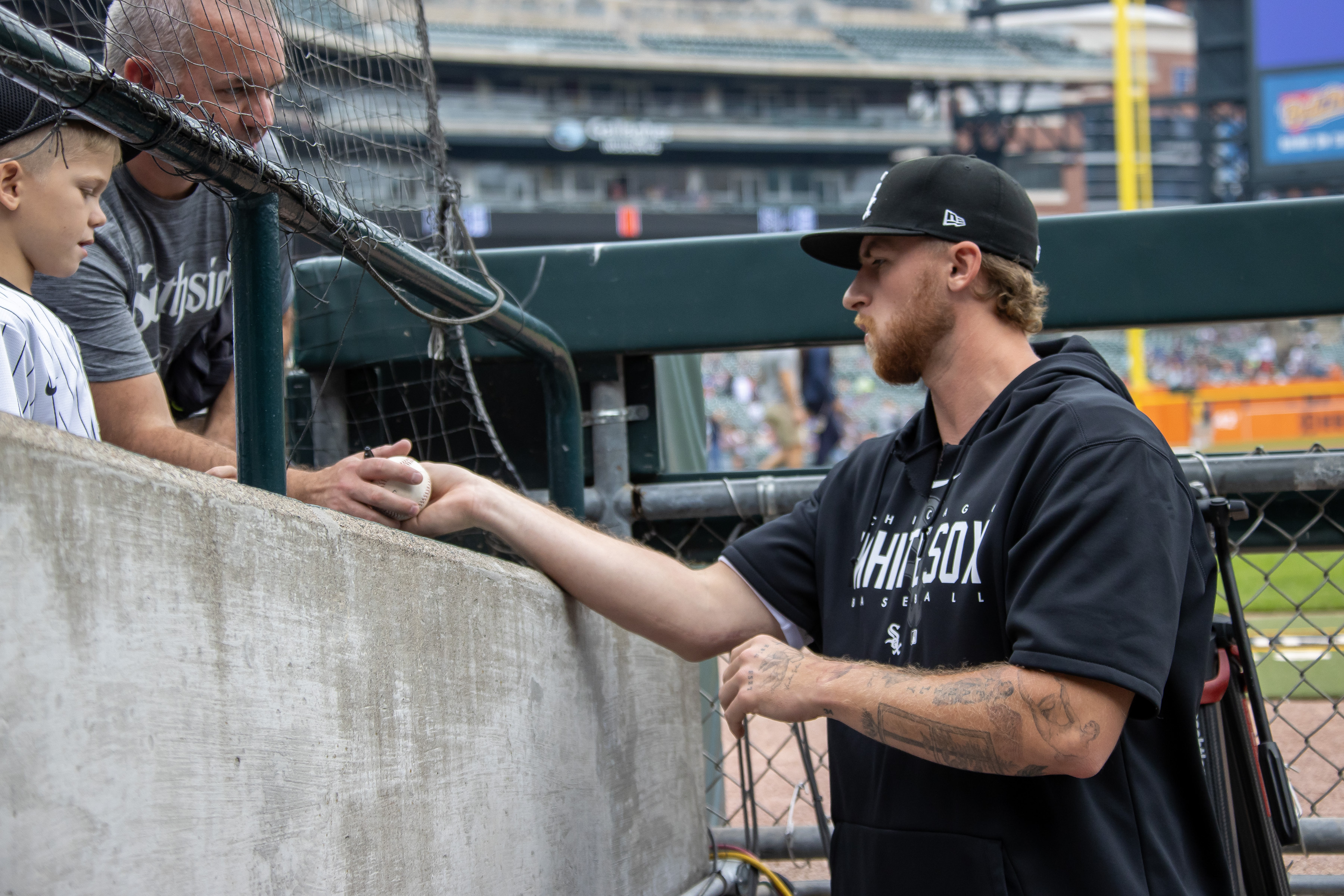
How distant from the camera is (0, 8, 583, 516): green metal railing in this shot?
1.03 meters

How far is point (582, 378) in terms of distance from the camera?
2.61 m

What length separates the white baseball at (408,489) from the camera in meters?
1.77

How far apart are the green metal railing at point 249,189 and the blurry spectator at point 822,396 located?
36.4ft

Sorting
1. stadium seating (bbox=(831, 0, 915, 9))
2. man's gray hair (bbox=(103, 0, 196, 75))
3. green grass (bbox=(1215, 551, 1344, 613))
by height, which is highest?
stadium seating (bbox=(831, 0, 915, 9))

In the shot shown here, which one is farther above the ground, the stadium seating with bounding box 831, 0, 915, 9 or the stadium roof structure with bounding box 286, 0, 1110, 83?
the stadium seating with bounding box 831, 0, 915, 9

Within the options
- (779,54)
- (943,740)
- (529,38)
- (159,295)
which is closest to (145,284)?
(159,295)

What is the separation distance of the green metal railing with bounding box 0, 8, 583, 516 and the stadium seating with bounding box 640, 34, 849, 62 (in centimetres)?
3856

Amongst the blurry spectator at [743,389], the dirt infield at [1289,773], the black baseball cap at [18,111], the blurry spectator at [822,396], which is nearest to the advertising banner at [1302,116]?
the blurry spectator at [743,389]

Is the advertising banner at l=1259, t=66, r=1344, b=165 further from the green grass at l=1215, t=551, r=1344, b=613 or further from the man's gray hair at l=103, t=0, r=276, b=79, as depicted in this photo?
the man's gray hair at l=103, t=0, r=276, b=79

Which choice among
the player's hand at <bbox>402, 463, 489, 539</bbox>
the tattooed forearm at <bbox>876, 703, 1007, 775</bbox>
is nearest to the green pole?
the player's hand at <bbox>402, 463, 489, 539</bbox>

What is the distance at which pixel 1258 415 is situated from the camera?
2155 centimetres

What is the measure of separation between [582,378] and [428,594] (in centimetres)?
126

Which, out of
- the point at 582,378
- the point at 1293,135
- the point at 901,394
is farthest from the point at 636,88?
the point at 582,378

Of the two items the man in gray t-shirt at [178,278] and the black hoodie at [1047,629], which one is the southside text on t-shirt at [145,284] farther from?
the black hoodie at [1047,629]
